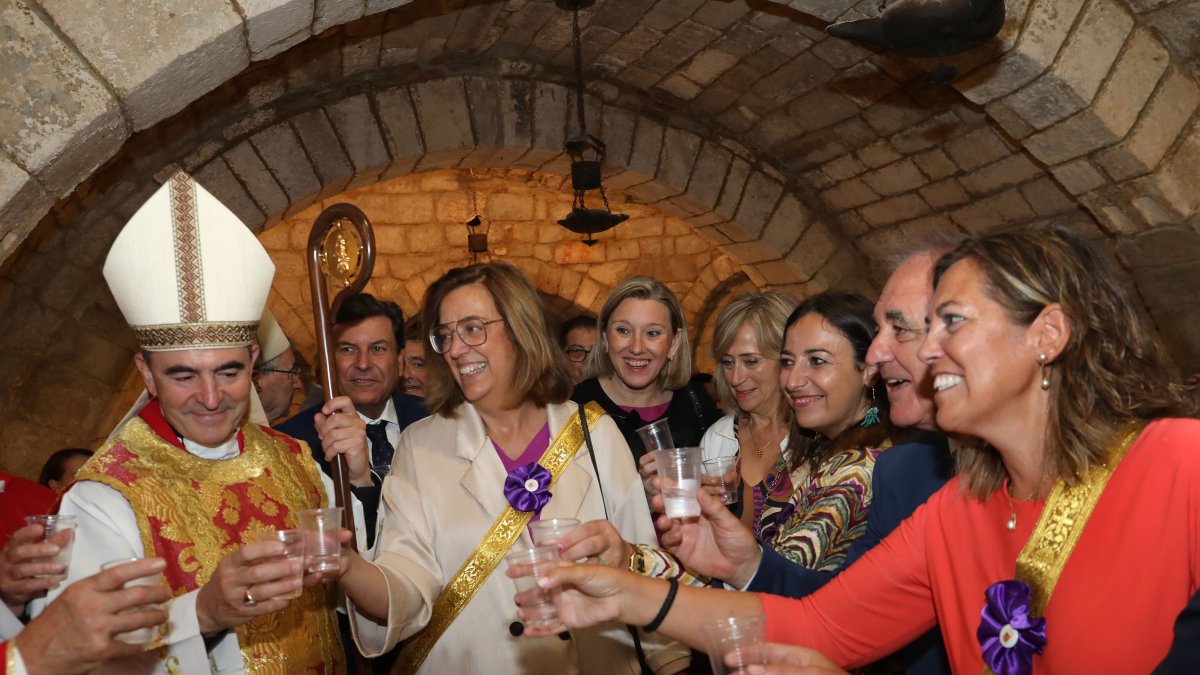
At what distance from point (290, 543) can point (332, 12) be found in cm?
222

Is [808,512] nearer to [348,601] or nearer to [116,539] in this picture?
[348,601]

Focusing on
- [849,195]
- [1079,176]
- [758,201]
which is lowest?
[1079,176]

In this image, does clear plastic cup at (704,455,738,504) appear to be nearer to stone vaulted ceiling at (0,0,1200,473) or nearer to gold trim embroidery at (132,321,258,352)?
gold trim embroidery at (132,321,258,352)

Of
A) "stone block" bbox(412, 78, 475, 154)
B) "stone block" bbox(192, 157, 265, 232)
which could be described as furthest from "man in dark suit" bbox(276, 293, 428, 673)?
"stone block" bbox(412, 78, 475, 154)

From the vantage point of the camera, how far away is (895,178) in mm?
6910

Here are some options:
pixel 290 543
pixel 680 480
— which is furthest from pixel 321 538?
pixel 680 480

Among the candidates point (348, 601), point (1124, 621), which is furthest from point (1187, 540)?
point (348, 601)

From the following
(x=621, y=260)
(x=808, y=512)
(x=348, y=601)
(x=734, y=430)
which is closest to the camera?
(x=348, y=601)

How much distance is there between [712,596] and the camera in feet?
6.91

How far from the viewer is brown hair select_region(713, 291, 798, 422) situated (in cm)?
371

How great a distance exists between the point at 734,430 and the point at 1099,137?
8.91ft

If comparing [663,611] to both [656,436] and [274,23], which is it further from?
[274,23]

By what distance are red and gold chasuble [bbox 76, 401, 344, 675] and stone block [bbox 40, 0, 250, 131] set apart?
3.96ft

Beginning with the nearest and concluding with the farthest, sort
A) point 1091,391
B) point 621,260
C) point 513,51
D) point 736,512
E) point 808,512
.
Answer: point 1091,391 → point 808,512 → point 736,512 → point 513,51 → point 621,260
